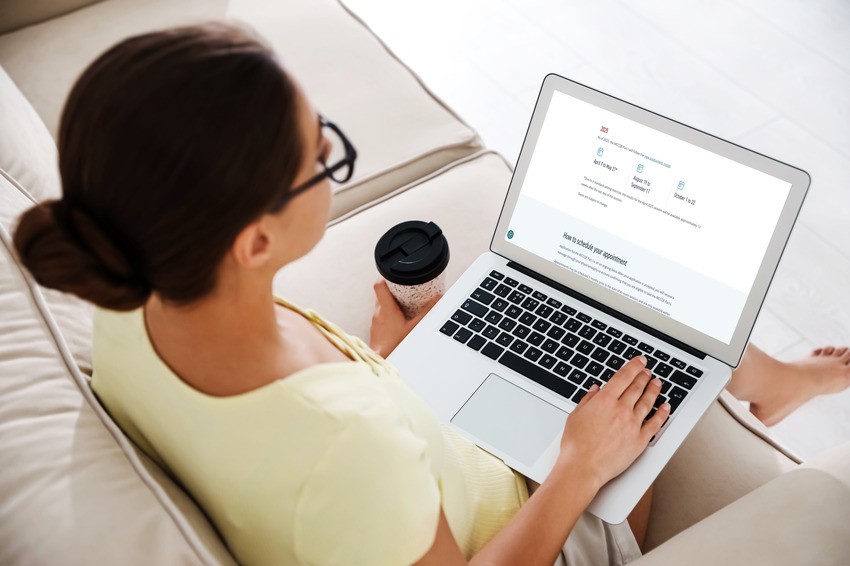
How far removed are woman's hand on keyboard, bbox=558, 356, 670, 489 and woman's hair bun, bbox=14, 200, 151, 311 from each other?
1.86 feet

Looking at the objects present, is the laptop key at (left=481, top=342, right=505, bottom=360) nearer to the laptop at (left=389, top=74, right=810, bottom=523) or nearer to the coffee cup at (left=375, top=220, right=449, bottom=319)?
the laptop at (left=389, top=74, right=810, bottom=523)

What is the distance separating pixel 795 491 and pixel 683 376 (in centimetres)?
24

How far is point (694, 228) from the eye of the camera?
3.43ft

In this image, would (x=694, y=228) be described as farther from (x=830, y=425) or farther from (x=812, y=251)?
(x=812, y=251)

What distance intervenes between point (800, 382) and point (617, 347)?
55cm

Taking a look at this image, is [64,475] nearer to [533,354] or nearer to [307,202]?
[307,202]

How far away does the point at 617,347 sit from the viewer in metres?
1.12

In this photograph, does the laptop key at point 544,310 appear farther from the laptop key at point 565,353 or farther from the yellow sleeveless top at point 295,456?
the yellow sleeveless top at point 295,456

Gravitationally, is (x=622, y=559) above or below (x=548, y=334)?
below

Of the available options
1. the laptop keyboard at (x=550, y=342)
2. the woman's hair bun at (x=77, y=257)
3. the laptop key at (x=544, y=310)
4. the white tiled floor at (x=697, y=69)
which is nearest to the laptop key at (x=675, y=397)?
the laptop keyboard at (x=550, y=342)

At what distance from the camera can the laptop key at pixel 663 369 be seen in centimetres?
108

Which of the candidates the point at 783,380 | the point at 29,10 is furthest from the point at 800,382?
the point at 29,10

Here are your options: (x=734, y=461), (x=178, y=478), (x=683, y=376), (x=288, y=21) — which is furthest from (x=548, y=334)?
(x=288, y=21)

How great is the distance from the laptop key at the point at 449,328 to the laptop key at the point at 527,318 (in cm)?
Answer: 10
